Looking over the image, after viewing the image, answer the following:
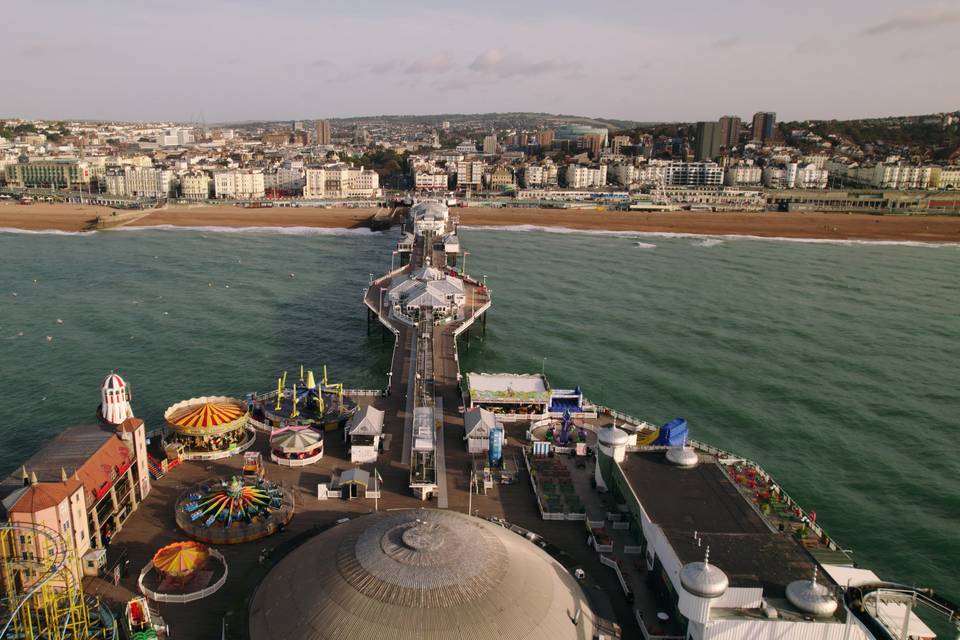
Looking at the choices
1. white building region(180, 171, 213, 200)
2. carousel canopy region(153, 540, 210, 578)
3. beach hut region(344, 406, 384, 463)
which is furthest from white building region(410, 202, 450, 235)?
carousel canopy region(153, 540, 210, 578)

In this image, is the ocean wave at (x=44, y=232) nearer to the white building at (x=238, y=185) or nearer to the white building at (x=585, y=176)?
the white building at (x=238, y=185)

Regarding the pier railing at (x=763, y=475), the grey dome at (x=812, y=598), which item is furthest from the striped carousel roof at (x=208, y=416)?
the grey dome at (x=812, y=598)

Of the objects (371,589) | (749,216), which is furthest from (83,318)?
(749,216)

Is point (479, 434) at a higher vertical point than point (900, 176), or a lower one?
lower

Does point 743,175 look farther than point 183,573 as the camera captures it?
Yes

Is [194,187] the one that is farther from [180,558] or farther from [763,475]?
[763,475]

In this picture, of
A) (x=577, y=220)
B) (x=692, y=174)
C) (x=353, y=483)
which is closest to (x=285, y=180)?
(x=577, y=220)

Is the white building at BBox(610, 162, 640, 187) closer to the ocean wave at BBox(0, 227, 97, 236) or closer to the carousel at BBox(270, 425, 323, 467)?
the ocean wave at BBox(0, 227, 97, 236)
